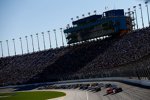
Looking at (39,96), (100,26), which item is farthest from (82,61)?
(39,96)

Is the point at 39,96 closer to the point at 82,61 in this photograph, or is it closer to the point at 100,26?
the point at 82,61

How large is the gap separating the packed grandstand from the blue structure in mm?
2805

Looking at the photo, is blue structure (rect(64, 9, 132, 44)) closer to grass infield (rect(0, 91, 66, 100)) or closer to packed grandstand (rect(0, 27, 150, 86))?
packed grandstand (rect(0, 27, 150, 86))

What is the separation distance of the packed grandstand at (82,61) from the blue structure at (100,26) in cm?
280

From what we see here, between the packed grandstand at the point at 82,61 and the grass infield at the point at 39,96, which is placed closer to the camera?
the grass infield at the point at 39,96

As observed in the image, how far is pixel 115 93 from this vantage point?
163 feet

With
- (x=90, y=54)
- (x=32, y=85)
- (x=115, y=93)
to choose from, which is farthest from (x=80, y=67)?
(x=115, y=93)

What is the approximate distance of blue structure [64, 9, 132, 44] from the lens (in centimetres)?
11250

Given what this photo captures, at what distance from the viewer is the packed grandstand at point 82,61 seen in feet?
282

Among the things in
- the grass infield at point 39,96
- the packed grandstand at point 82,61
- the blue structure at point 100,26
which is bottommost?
the grass infield at point 39,96

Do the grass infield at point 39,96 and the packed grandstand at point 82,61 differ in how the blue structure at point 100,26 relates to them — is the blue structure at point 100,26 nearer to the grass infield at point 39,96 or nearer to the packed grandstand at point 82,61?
the packed grandstand at point 82,61

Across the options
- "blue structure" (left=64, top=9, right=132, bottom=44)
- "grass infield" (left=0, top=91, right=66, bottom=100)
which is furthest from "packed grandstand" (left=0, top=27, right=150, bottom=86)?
"grass infield" (left=0, top=91, right=66, bottom=100)

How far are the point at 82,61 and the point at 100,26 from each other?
13.9 meters

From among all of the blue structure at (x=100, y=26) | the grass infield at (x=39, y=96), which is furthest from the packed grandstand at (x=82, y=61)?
the grass infield at (x=39, y=96)
